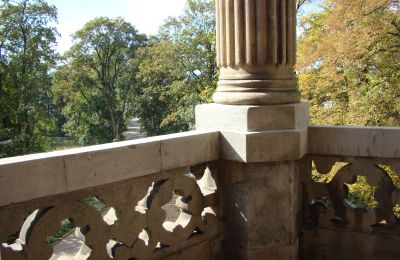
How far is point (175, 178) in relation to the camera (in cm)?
301

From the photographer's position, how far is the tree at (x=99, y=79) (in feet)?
114

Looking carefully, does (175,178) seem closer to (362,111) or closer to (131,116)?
(362,111)

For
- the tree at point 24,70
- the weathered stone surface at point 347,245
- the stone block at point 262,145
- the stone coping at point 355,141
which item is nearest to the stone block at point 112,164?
the stone block at point 262,145

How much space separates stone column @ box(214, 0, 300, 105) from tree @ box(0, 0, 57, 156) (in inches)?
710

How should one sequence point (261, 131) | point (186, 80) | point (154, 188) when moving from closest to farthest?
point (154, 188) < point (261, 131) < point (186, 80)

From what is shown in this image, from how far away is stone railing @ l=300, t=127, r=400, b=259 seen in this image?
134 inches

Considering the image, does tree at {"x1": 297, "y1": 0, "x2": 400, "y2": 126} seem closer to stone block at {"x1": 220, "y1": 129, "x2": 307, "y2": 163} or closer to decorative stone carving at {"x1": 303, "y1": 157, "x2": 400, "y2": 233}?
decorative stone carving at {"x1": 303, "y1": 157, "x2": 400, "y2": 233}

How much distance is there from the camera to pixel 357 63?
12242 mm

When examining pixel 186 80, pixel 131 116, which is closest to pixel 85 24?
pixel 131 116

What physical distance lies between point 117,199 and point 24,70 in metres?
20.5

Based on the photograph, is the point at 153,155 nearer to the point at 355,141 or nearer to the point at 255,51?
the point at 255,51

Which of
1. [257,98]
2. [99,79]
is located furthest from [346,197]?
[99,79]

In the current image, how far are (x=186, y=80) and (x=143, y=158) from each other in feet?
82.2

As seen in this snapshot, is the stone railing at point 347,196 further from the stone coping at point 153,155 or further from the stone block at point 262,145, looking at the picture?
the stone block at point 262,145
